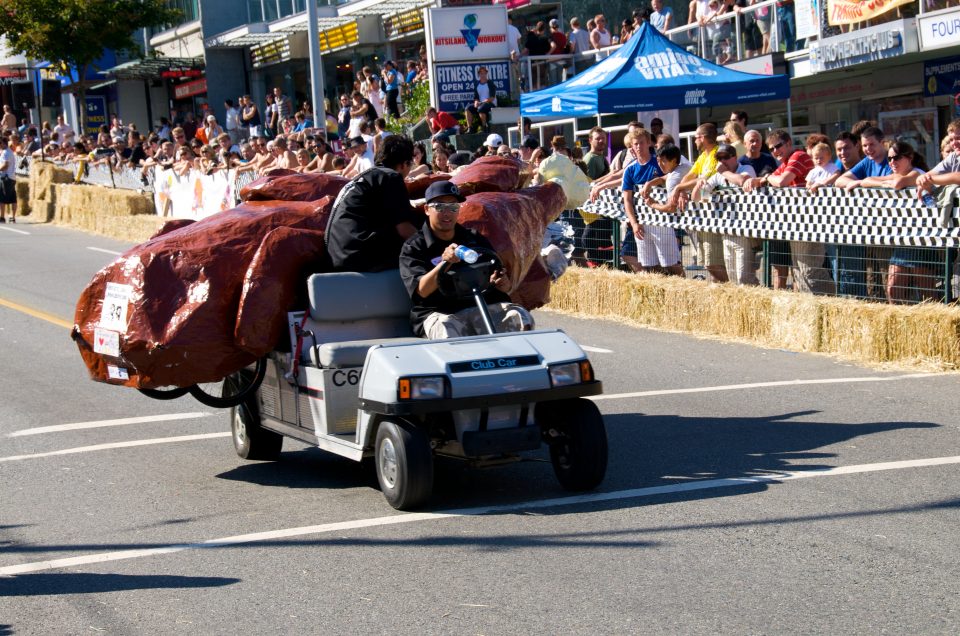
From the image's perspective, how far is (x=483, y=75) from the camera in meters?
27.6

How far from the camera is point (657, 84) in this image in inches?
763

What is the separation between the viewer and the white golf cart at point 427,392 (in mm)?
6992

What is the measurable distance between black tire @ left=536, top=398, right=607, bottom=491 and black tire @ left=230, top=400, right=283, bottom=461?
2106 mm

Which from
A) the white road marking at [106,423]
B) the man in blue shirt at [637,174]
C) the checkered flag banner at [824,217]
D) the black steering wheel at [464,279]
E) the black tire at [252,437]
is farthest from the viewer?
the man in blue shirt at [637,174]

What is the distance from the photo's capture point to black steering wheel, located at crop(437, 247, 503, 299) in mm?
7848

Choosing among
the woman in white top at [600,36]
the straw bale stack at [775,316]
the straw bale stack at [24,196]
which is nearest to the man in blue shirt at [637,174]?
the straw bale stack at [775,316]

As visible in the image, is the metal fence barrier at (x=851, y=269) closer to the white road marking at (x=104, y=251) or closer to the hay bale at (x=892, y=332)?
the hay bale at (x=892, y=332)

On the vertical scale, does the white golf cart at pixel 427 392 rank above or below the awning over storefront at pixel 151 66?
below

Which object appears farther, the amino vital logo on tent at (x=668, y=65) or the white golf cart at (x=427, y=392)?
the amino vital logo on tent at (x=668, y=65)

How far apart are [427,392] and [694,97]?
1337 centimetres

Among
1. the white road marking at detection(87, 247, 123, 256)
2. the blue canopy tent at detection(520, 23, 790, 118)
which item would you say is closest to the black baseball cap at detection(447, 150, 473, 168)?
the blue canopy tent at detection(520, 23, 790, 118)

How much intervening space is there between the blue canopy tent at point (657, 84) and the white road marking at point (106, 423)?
10327mm

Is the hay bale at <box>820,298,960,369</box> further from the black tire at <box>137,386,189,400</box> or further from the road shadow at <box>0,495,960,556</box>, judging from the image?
the black tire at <box>137,386,189,400</box>

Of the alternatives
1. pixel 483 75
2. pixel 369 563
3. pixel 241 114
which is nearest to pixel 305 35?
pixel 241 114
